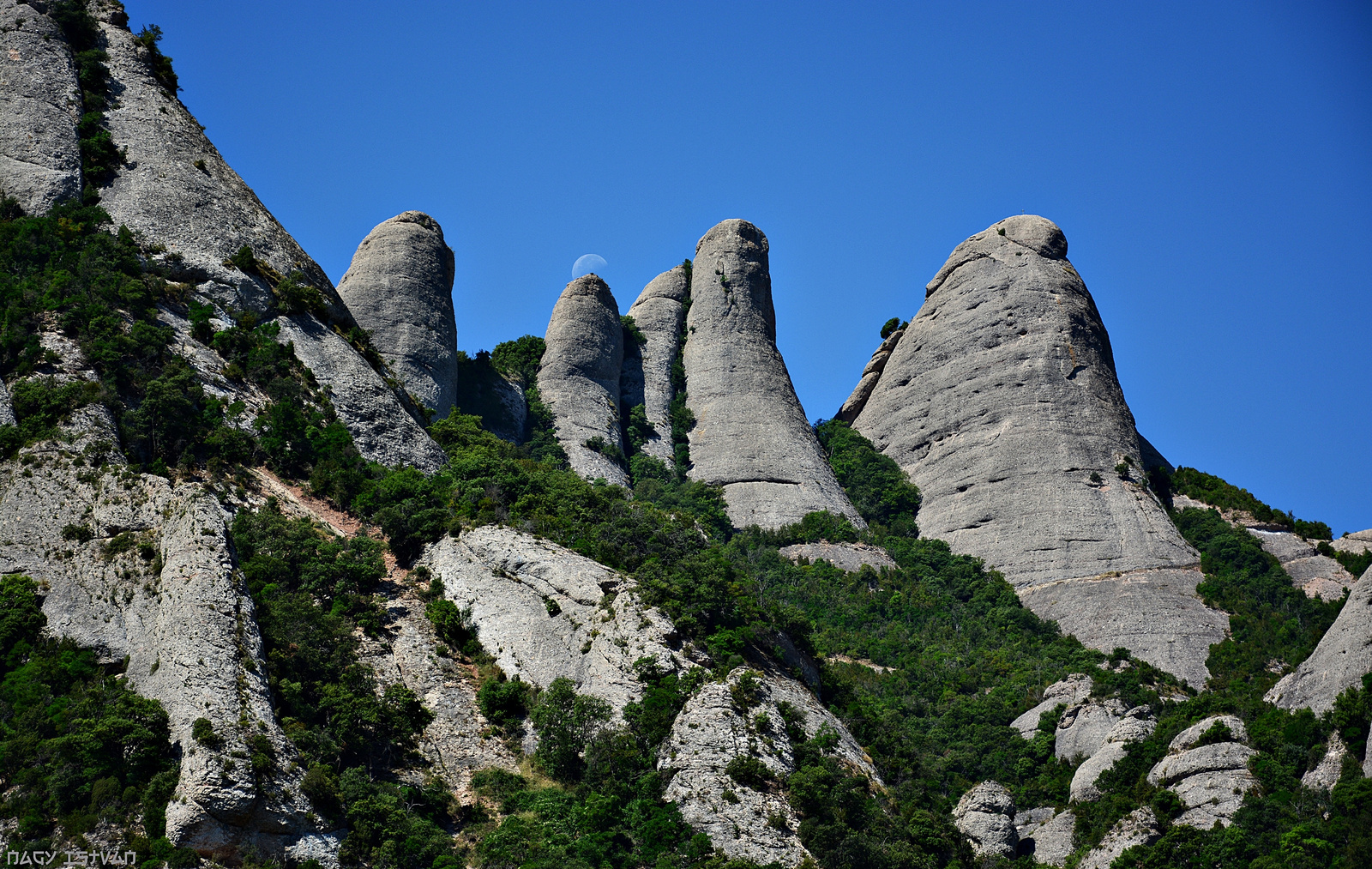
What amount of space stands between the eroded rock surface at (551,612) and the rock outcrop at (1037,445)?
87.9 feet

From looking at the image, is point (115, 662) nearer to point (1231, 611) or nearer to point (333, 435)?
point (333, 435)

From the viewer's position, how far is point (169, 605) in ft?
102

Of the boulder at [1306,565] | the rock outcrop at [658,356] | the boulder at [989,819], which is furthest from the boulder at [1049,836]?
the rock outcrop at [658,356]

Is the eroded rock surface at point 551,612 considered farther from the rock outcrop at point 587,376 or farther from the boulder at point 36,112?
the rock outcrop at point 587,376

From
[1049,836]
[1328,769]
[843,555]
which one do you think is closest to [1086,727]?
[1049,836]

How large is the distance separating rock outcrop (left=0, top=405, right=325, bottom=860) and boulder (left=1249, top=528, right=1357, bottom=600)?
48.9m

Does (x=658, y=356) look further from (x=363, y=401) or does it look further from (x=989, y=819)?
(x=989, y=819)

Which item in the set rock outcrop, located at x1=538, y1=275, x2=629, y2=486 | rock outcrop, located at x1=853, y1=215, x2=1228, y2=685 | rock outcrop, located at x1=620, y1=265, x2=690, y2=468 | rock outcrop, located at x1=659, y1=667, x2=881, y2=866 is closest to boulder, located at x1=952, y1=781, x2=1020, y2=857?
rock outcrop, located at x1=659, y1=667, x2=881, y2=866

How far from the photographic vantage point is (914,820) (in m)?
36.5

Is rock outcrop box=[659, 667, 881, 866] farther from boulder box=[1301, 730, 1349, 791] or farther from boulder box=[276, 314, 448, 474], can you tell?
boulder box=[276, 314, 448, 474]

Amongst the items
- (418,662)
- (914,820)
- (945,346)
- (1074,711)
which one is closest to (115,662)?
(418,662)

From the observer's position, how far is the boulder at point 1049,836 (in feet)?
131

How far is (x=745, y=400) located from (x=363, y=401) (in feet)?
109

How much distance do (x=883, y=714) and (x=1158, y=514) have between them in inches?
1037
